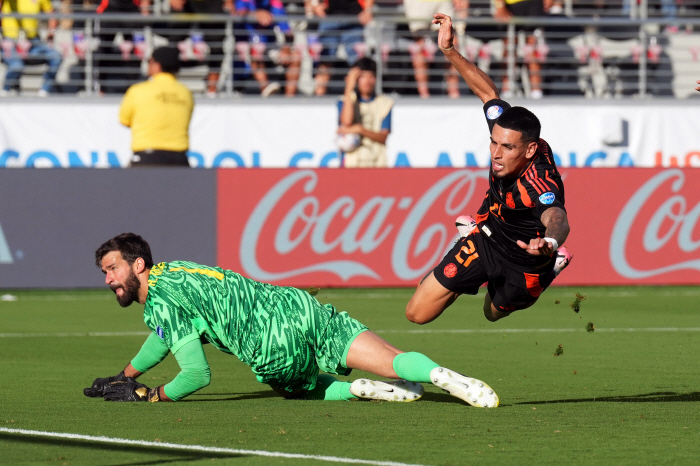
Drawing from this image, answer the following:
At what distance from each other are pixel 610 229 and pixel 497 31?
621 cm

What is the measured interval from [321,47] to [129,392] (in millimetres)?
12981

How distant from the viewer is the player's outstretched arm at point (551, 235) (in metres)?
6.05

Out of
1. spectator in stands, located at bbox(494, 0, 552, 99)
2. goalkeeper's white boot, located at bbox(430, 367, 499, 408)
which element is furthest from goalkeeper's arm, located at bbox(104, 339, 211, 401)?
spectator in stands, located at bbox(494, 0, 552, 99)

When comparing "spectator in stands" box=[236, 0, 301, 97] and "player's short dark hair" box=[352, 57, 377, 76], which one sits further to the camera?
"spectator in stands" box=[236, 0, 301, 97]

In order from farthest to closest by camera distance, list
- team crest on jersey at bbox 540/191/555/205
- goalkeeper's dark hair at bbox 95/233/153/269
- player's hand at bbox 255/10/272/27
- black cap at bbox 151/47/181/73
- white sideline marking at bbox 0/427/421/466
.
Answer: player's hand at bbox 255/10/272/27 → black cap at bbox 151/47/181/73 → team crest on jersey at bbox 540/191/555/205 → goalkeeper's dark hair at bbox 95/233/153/269 → white sideline marking at bbox 0/427/421/466

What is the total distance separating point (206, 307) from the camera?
6957 mm

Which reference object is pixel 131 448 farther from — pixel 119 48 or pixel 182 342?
pixel 119 48

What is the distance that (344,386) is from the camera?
297 inches

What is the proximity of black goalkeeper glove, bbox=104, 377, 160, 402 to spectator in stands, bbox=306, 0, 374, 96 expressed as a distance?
12552 millimetres

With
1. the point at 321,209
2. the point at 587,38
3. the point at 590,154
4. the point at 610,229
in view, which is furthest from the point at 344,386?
the point at 587,38

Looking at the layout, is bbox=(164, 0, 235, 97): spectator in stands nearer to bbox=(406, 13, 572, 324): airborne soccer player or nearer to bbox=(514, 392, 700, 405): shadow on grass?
bbox=(406, 13, 572, 324): airborne soccer player

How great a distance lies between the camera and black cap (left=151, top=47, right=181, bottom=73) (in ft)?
47.6

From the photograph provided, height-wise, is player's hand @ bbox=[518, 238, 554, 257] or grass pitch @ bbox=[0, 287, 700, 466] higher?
player's hand @ bbox=[518, 238, 554, 257]

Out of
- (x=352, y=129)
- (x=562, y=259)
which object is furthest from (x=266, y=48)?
(x=562, y=259)
